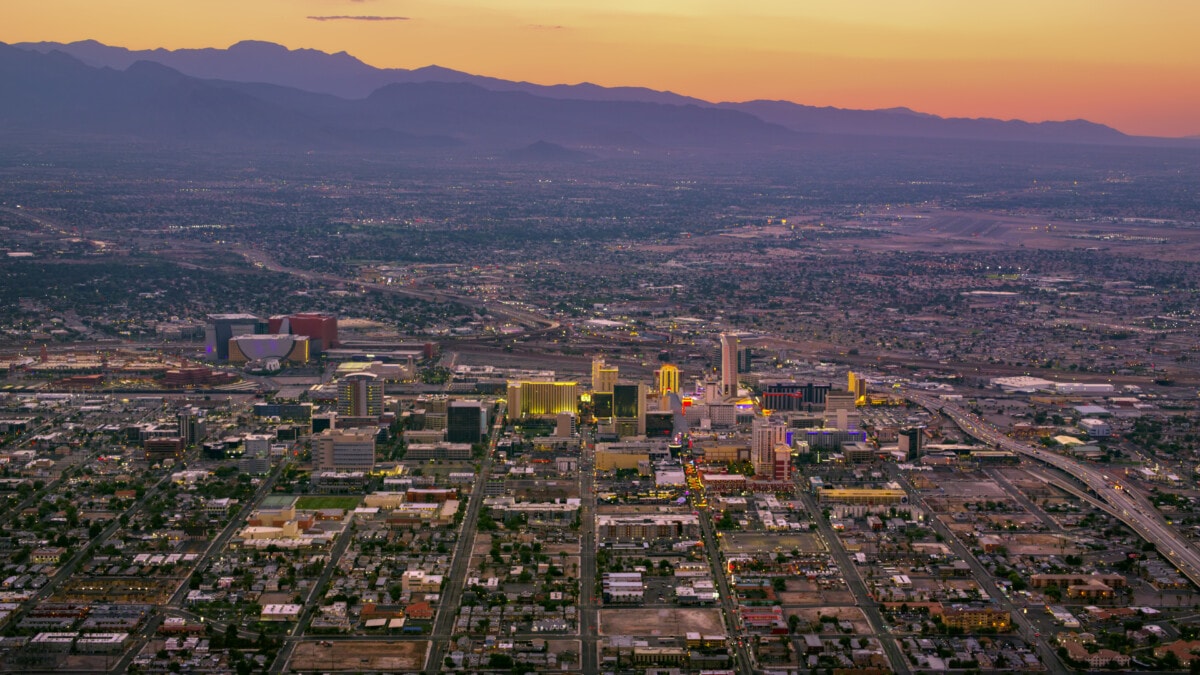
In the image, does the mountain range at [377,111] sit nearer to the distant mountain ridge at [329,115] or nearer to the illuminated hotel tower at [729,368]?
the distant mountain ridge at [329,115]

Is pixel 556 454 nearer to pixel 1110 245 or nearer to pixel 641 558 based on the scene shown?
pixel 641 558

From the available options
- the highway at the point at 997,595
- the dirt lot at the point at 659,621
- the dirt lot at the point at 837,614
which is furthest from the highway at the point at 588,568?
the highway at the point at 997,595

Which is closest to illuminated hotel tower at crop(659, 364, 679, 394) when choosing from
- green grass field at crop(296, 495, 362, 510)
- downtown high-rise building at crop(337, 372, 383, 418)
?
downtown high-rise building at crop(337, 372, 383, 418)

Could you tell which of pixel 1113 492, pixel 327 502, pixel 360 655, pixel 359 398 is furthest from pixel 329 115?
pixel 360 655

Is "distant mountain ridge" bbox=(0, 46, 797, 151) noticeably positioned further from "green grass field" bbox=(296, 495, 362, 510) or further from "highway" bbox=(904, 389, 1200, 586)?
"green grass field" bbox=(296, 495, 362, 510)

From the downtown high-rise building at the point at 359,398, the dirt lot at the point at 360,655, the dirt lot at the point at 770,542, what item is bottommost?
the dirt lot at the point at 360,655
